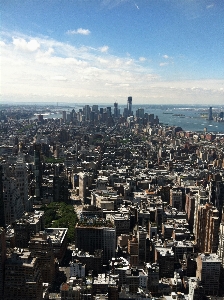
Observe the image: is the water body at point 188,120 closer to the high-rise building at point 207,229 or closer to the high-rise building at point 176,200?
the high-rise building at point 176,200

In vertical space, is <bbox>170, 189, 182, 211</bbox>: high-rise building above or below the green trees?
above

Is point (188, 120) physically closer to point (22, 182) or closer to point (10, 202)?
point (22, 182)

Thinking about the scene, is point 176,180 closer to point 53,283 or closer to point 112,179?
point 112,179

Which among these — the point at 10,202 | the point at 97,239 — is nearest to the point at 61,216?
the point at 10,202

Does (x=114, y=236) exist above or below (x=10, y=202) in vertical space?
below

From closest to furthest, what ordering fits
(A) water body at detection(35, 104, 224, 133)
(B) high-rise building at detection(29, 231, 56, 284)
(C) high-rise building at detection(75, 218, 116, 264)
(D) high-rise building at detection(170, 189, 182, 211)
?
(B) high-rise building at detection(29, 231, 56, 284), (C) high-rise building at detection(75, 218, 116, 264), (D) high-rise building at detection(170, 189, 182, 211), (A) water body at detection(35, 104, 224, 133)

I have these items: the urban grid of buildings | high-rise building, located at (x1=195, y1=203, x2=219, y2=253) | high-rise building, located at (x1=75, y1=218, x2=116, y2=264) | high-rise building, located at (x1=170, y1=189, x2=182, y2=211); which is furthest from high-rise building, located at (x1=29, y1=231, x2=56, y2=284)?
high-rise building, located at (x1=170, y1=189, x2=182, y2=211)

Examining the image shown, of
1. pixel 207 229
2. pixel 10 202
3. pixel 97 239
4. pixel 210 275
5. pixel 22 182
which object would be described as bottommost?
pixel 210 275

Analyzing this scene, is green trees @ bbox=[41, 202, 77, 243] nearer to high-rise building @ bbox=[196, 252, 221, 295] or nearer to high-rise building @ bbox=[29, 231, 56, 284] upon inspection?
high-rise building @ bbox=[29, 231, 56, 284]
